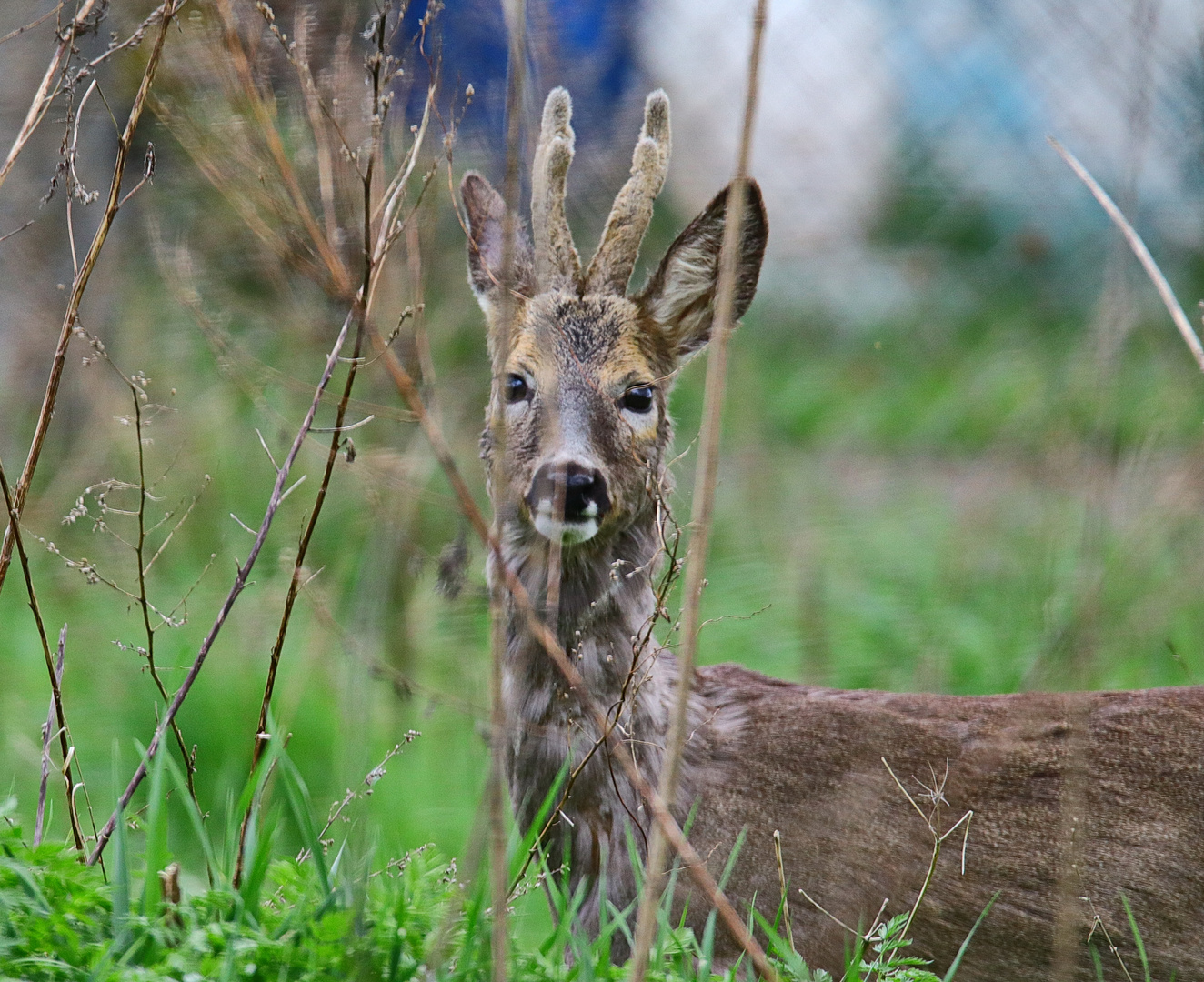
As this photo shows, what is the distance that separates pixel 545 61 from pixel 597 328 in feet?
4.58

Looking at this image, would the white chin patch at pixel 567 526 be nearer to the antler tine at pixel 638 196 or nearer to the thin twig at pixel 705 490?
the antler tine at pixel 638 196

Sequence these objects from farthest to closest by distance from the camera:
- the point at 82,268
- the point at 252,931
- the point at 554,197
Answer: the point at 554,197 < the point at 82,268 < the point at 252,931

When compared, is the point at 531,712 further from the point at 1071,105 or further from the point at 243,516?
the point at 1071,105

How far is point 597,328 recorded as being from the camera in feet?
9.55

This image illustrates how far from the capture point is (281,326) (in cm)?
515

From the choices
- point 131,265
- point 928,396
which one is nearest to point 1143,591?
point 928,396

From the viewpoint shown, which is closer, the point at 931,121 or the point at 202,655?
the point at 202,655

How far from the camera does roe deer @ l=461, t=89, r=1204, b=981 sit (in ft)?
8.32

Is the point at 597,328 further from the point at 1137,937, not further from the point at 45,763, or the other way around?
the point at 1137,937

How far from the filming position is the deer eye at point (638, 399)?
2.87 meters

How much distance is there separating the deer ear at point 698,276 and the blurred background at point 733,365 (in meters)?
0.55

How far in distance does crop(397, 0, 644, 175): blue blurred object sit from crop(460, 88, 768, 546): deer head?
75cm

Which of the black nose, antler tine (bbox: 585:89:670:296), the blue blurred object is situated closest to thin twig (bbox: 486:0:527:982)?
the black nose

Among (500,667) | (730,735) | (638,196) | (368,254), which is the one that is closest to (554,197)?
(638,196)
